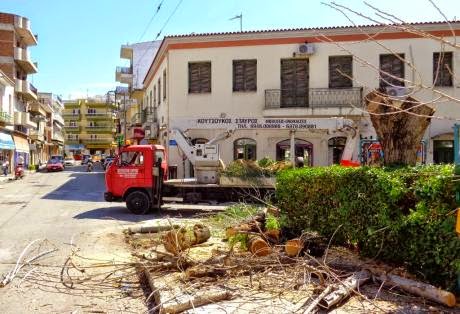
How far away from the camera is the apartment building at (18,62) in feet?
157

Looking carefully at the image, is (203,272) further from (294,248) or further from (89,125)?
(89,125)

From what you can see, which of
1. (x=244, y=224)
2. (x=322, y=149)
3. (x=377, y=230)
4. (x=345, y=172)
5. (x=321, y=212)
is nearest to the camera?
(x=377, y=230)

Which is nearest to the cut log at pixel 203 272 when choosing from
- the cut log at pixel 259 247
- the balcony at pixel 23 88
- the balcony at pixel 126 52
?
the cut log at pixel 259 247

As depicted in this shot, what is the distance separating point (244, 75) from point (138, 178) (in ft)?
35.9

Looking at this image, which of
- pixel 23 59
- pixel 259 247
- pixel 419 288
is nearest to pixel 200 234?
pixel 259 247

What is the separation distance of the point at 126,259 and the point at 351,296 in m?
4.28

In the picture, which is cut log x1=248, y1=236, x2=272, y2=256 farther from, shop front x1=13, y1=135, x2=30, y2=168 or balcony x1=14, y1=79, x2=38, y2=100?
balcony x1=14, y1=79, x2=38, y2=100

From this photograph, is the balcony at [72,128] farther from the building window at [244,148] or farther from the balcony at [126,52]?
the building window at [244,148]

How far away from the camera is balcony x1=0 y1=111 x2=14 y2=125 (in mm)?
40841

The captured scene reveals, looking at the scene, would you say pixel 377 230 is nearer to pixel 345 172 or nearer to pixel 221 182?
pixel 345 172

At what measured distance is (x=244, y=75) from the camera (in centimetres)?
2475

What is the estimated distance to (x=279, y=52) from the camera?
24312mm

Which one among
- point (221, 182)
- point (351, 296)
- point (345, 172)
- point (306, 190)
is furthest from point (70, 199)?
point (351, 296)

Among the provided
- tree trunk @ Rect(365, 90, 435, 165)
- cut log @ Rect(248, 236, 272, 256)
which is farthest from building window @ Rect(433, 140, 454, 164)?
cut log @ Rect(248, 236, 272, 256)
